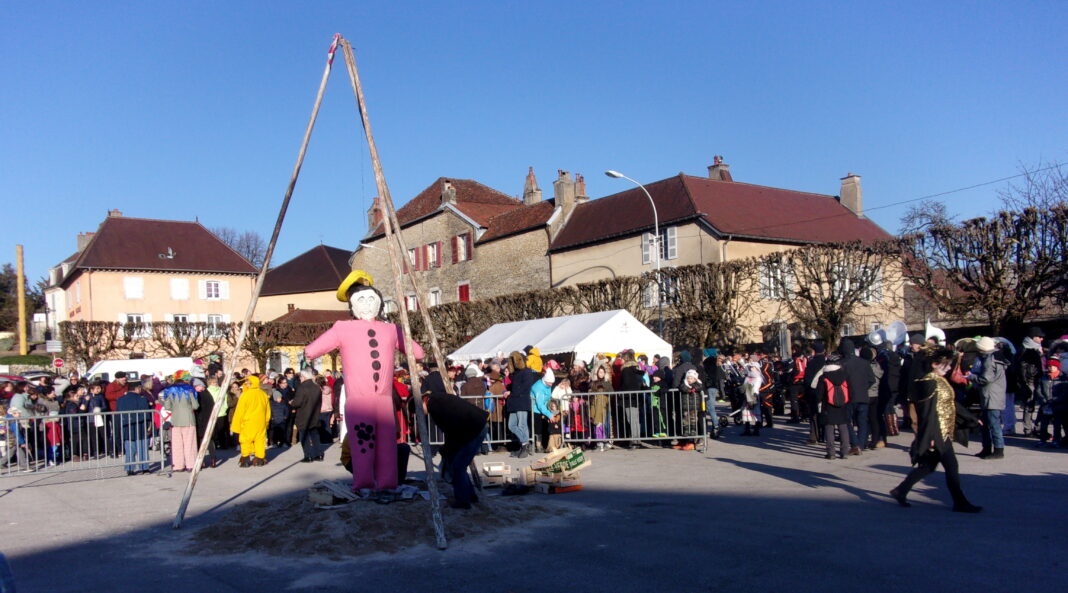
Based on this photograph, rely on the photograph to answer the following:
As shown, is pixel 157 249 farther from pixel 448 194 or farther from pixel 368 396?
pixel 368 396

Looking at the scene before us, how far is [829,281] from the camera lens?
28781mm

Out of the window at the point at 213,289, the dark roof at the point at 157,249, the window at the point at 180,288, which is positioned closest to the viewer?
the dark roof at the point at 157,249

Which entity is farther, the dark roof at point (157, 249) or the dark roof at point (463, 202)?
the dark roof at point (157, 249)

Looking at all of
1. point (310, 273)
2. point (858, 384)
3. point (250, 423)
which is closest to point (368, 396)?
point (250, 423)

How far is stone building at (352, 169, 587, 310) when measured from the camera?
145 ft

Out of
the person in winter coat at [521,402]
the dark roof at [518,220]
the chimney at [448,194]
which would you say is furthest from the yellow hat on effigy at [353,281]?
the chimney at [448,194]

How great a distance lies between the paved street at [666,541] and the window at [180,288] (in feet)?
153

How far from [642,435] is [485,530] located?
7.67m

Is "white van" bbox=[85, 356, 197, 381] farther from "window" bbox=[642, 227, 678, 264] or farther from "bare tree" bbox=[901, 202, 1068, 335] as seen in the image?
"bare tree" bbox=[901, 202, 1068, 335]

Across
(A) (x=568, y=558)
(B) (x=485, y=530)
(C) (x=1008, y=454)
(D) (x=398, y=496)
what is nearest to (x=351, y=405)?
(D) (x=398, y=496)

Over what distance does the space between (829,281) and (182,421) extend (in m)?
21.8

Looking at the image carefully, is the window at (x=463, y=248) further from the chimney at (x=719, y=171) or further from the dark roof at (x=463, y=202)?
the chimney at (x=719, y=171)

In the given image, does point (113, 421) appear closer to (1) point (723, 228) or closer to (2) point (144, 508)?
(2) point (144, 508)

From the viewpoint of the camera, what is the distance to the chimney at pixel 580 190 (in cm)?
4484
